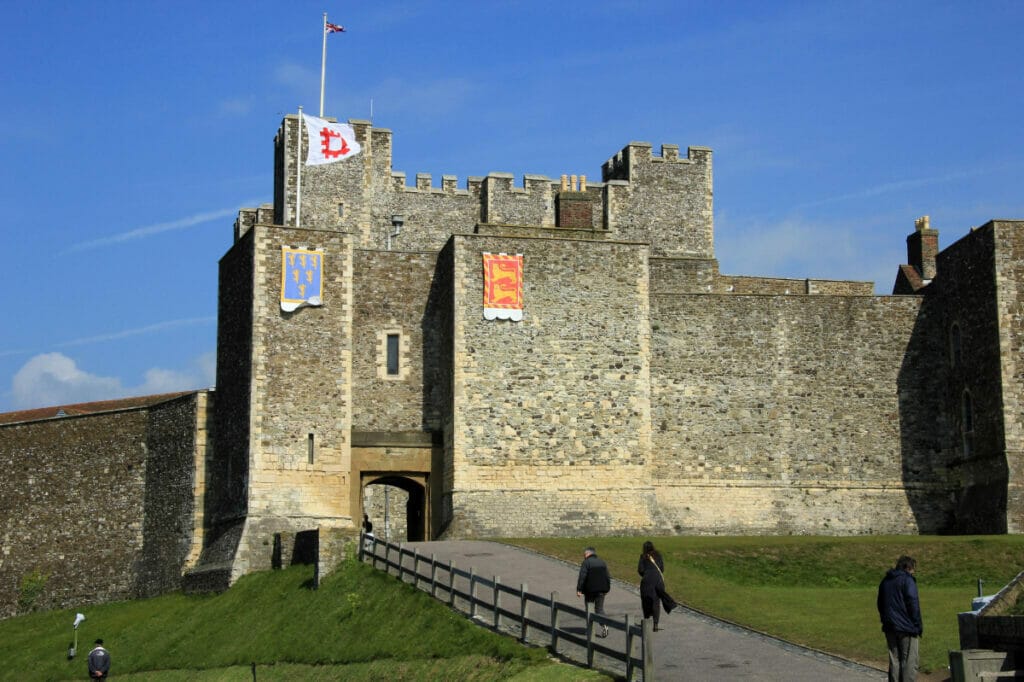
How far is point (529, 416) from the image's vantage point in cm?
4006

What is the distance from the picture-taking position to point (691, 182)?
54.8m

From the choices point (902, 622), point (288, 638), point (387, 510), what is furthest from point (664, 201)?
Result: point (902, 622)

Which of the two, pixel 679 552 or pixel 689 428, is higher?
pixel 689 428

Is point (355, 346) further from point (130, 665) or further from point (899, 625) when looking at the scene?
point (899, 625)

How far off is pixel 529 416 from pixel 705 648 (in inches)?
659

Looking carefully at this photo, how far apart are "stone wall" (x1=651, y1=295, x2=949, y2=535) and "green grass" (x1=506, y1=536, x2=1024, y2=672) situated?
3221 mm

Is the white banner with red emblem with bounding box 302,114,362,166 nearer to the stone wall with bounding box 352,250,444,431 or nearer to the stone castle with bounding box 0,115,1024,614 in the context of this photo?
the stone castle with bounding box 0,115,1024,614

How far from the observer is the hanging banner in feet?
132

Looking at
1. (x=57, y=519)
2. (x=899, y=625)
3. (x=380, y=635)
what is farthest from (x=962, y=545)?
(x=57, y=519)

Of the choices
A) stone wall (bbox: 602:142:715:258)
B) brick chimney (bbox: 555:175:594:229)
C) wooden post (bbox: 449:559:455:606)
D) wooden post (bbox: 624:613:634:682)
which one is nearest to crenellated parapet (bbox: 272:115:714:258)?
stone wall (bbox: 602:142:715:258)

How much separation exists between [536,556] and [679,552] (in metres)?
3.80

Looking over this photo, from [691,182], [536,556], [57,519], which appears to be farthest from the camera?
[691,182]

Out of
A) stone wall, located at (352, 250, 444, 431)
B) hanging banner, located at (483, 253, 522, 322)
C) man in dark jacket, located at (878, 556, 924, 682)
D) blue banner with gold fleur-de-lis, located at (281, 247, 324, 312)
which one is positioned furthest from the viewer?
stone wall, located at (352, 250, 444, 431)

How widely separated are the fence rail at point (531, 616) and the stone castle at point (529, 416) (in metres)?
6.18
